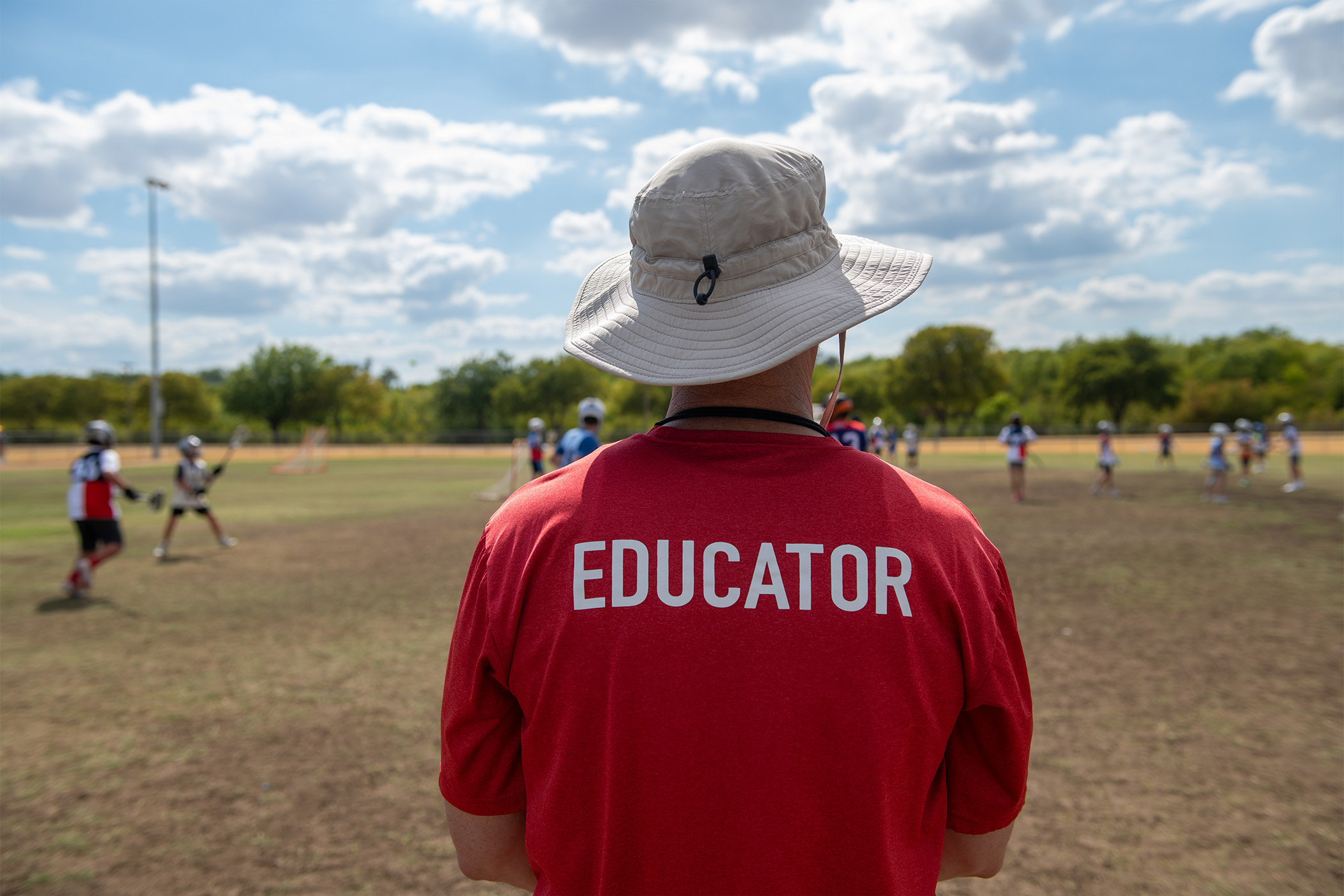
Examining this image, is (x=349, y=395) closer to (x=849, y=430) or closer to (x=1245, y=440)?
(x=1245, y=440)

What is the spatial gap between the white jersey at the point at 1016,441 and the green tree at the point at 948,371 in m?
74.0

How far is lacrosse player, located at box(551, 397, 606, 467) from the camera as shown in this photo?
1016cm

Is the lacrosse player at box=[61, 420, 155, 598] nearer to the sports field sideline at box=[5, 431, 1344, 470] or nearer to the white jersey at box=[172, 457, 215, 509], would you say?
the white jersey at box=[172, 457, 215, 509]

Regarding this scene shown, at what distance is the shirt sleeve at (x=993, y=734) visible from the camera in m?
1.32

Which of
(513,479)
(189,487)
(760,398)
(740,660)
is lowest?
(513,479)

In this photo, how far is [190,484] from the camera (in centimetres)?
1353

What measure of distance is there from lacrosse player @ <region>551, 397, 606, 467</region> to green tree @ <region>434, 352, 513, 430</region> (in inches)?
3354

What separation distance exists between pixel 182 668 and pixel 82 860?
3431 millimetres

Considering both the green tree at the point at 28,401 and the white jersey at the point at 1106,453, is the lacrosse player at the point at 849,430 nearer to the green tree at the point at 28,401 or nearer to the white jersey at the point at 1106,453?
the white jersey at the point at 1106,453

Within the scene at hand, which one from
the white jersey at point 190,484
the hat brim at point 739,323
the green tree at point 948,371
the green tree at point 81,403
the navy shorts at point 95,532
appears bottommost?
the navy shorts at point 95,532

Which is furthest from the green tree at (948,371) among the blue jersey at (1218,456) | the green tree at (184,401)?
the green tree at (184,401)

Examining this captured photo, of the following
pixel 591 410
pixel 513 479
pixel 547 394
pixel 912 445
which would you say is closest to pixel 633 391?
pixel 547 394

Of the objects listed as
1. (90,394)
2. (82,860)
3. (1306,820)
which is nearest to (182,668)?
(82,860)

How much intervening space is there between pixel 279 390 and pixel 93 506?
289 feet
